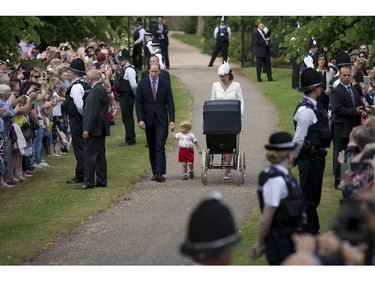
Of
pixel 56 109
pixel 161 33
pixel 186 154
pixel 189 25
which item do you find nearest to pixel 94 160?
pixel 186 154

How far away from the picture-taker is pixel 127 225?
15.0 m

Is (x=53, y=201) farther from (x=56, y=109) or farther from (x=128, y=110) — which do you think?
(x=128, y=110)

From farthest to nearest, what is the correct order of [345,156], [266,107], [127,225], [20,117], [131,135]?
[266,107]
[131,135]
[20,117]
[127,225]
[345,156]

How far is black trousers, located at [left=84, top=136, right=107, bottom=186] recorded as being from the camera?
18.2m

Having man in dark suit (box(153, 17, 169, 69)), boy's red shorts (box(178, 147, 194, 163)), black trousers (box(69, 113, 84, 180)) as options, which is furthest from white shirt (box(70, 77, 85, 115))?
man in dark suit (box(153, 17, 169, 69))

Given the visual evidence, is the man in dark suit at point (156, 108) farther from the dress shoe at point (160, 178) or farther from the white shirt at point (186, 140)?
the white shirt at point (186, 140)

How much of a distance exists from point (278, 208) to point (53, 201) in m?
7.93

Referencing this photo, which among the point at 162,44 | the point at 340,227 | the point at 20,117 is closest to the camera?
the point at 340,227

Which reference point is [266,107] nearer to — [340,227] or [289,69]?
[289,69]

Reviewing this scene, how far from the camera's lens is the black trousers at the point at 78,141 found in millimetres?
18766

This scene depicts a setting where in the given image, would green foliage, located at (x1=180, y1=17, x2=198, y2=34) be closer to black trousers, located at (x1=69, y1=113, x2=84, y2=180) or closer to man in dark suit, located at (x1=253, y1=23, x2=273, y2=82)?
man in dark suit, located at (x1=253, y1=23, x2=273, y2=82)

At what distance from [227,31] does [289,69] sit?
2.86m
